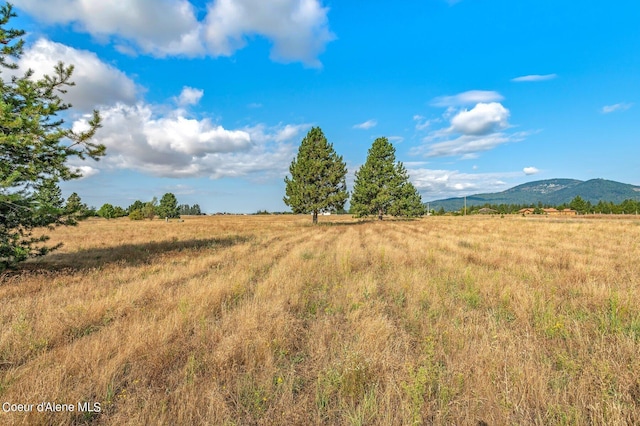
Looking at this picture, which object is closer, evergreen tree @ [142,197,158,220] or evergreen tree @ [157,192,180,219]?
evergreen tree @ [157,192,180,219]

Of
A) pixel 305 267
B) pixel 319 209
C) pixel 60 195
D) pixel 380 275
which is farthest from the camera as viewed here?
pixel 319 209

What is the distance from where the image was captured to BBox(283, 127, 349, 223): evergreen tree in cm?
3547

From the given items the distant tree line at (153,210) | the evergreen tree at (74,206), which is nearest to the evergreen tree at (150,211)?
the distant tree line at (153,210)

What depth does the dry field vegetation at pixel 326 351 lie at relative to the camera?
9.80ft

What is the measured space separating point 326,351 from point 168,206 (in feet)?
275

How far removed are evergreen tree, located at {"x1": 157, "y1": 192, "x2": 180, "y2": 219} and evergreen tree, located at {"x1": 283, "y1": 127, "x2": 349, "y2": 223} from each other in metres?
54.9

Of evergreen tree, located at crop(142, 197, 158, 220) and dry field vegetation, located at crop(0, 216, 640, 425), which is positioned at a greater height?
evergreen tree, located at crop(142, 197, 158, 220)

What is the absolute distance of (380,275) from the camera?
9.12m

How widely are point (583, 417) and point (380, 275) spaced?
6.36m

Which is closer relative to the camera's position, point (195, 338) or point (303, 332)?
point (195, 338)

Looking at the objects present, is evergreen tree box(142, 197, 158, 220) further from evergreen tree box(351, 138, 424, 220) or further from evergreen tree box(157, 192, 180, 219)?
evergreen tree box(351, 138, 424, 220)

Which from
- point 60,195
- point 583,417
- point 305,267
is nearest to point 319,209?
point 305,267

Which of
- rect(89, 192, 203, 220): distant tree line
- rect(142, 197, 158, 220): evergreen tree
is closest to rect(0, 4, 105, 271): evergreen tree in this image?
rect(89, 192, 203, 220): distant tree line

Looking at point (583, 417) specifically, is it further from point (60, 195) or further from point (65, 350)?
point (60, 195)
